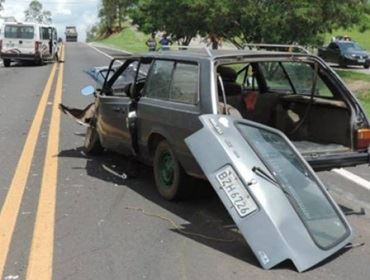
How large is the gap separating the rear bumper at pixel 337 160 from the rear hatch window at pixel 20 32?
27.9 metres

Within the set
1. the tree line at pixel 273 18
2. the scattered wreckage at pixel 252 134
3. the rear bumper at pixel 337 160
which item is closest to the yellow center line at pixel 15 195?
the scattered wreckage at pixel 252 134

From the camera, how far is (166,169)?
6.86 metres

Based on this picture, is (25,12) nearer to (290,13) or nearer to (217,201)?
(290,13)

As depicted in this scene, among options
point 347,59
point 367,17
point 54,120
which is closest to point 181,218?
point 54,120

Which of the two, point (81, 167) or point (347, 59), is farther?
point (347, 59)

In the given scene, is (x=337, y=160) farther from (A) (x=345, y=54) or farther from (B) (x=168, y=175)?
(A) (x=345, y=54)

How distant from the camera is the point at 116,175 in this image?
26.3 feet

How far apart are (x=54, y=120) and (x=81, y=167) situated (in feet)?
15.4

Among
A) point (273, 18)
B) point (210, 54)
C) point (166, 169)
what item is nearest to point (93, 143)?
point (166, 169)

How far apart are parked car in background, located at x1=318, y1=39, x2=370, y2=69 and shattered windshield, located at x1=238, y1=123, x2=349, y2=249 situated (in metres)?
30.8

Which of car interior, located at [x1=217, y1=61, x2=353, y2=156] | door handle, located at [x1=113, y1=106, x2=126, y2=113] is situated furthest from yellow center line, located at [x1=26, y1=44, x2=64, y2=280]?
car interior, located at [x1=217, y1=61, x2=353, y2=156]

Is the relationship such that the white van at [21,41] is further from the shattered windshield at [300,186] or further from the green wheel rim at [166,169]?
the shattered windshield at [300,186]

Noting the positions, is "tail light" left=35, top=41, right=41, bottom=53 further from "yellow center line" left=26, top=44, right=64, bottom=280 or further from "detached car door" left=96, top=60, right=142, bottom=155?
"detached car door" left=96, top=60, right=142, bottom=155

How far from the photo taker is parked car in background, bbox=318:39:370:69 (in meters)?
35.2
